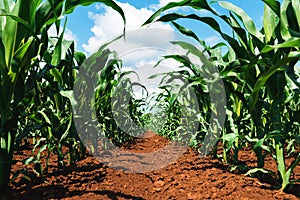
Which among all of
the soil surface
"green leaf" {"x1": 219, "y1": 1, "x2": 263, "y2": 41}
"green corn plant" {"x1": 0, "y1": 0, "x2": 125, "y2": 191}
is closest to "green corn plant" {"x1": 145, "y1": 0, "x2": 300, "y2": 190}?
"green leaf" {"x1": 219, "y1": 1, "x2": 263, "y2": 41}

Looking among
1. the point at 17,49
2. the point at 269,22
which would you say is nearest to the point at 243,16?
the point at 269,22

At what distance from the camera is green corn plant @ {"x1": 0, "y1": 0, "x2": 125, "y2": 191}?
138cm

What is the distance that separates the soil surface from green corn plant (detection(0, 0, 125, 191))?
311mm

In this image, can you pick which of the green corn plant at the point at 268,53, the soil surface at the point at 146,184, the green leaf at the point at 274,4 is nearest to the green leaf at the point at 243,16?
the green corn plant at the point at 268,53

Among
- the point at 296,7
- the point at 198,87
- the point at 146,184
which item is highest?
the point at 296,7

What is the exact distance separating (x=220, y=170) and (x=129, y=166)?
927 mm

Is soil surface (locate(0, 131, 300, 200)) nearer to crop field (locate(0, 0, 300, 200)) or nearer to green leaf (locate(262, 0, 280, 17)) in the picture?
crop field (locate(0, 0, 300, 200))

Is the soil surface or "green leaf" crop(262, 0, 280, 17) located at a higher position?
"green leaf" crop(262, 0, 280, 17)

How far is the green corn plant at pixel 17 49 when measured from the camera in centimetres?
138

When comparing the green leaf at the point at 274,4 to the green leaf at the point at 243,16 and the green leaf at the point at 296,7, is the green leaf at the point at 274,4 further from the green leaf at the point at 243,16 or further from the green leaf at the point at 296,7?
the green leaf at the point at 243,16

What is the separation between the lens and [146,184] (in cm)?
218

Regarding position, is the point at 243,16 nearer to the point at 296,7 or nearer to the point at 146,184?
the point at 296,7

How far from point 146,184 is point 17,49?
1.28 metres

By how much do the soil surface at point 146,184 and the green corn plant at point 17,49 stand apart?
0.31 meters
